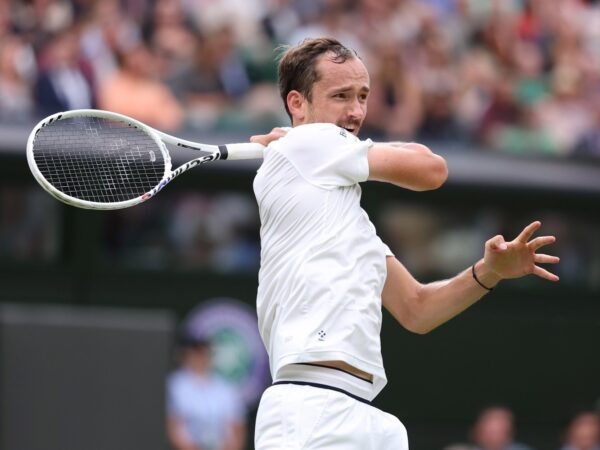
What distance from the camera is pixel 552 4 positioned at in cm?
1538

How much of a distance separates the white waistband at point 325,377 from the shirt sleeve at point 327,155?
65 cm

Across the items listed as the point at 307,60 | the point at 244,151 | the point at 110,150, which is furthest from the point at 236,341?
the point at 307,60

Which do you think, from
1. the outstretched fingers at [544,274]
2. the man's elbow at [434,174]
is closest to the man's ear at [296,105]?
the man's elbow at [434,174]

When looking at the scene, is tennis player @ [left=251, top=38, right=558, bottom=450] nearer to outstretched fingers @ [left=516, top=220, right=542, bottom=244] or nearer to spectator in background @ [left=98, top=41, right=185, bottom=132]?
outstretched fingers @ [left=516, top=220, right=542, bottom=244]

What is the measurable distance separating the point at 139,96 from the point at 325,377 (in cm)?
706

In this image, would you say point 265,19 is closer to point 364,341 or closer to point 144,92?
point 144,92

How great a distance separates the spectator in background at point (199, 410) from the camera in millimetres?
10984

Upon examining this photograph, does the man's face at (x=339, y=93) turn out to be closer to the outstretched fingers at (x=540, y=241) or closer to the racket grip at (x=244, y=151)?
the racket grip at (x=244, y=151)

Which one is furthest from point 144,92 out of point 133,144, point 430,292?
point 430,292

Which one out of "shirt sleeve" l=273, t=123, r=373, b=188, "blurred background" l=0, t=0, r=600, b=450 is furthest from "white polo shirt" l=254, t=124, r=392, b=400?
"blurred background" l=0, t=0, r=600, b=450

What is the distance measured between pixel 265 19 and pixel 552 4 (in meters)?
3.69

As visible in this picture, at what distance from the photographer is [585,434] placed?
465 inches

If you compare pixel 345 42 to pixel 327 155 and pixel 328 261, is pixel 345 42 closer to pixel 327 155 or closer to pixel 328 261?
pixel 327 155

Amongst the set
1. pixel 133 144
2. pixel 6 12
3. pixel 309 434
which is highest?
pixel 6 12
